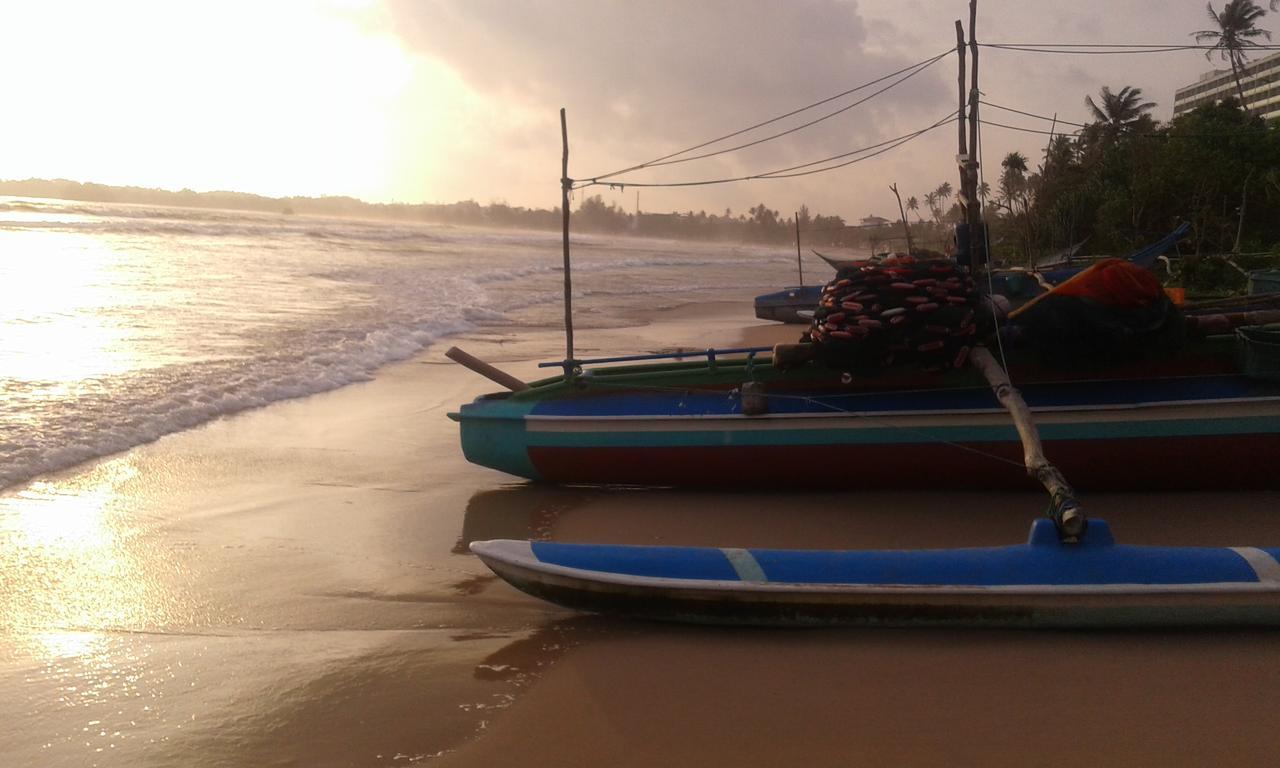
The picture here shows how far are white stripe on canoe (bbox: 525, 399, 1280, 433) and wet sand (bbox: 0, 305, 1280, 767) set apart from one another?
51 cm

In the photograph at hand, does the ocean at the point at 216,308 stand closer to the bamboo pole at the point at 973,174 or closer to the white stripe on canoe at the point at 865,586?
the white stripe on canoe at the point at 865,586

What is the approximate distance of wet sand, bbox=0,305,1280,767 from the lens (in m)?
3.51

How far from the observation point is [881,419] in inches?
257

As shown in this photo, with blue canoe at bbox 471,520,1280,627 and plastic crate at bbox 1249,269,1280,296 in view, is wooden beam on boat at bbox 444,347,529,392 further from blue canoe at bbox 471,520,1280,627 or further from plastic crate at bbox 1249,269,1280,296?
plastic crate at bbox 1249,269,1280,296

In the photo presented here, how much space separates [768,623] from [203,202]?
76790mm

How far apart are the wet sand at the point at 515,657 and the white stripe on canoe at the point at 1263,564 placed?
280 millimetres

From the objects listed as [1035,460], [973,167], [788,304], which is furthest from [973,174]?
[788,304]

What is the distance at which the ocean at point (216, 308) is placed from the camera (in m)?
9.18

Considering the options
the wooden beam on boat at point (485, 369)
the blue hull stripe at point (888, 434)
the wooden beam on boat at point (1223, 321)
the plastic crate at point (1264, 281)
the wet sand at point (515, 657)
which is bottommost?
the wet sand at point (515, 657)

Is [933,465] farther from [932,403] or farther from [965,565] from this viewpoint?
[965,565]

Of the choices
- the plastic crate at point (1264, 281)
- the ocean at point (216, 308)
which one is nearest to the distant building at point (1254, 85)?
the ocean at point (216, 308)

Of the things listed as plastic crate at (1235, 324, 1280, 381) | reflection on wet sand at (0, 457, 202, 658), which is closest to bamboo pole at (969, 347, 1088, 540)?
plastic crate at (1235, 324, 1280, 381)

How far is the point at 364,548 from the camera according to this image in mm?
5770

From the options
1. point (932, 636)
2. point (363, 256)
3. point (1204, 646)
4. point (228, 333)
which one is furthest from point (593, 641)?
point (363, 256)
